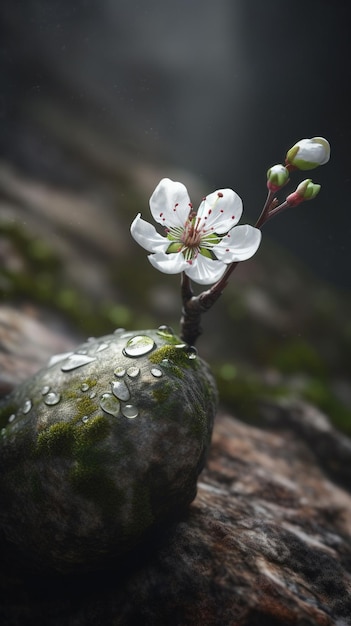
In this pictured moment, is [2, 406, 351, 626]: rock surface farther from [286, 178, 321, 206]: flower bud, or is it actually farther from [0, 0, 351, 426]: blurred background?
[0, 0, 351, 426]: blurred background

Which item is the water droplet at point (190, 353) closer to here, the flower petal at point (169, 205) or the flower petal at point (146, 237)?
the flower petal at point (146, 237)

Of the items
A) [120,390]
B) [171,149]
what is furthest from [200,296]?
[171,149]

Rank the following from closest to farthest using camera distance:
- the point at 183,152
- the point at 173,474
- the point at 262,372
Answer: the point at 173,474
the point at 262,372
the point at 183,152

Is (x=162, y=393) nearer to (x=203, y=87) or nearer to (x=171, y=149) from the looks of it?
(x=171, y=149)

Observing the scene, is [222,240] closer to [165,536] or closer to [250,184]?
[165,536]

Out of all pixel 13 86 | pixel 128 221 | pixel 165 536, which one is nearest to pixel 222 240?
pixel 165 536

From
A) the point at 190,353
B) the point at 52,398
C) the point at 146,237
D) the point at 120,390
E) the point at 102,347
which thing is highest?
the point at 146,237

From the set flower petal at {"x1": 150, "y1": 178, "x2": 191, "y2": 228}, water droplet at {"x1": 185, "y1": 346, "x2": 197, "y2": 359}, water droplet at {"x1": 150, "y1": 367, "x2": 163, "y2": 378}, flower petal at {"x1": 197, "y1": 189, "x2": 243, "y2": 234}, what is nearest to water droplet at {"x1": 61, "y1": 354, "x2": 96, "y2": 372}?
water droplet at {"x1": 150, "y1": 367, "x2": 163, "y2": 378}
